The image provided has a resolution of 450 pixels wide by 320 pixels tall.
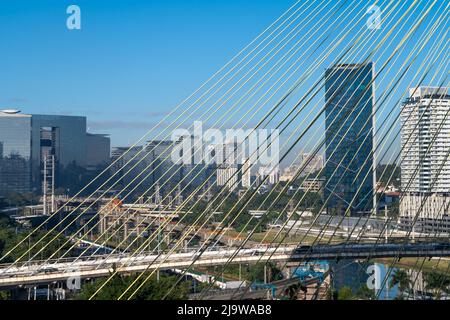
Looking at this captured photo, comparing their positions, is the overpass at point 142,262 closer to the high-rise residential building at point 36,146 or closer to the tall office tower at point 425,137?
the tall office tower at point 425,137

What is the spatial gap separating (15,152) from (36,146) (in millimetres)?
1515

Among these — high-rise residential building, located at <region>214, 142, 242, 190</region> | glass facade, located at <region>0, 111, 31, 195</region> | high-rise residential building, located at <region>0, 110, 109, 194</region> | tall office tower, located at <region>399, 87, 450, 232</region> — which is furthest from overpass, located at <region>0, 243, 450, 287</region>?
high-rise residential building, located at <region>0, 110, 109, 194</region>

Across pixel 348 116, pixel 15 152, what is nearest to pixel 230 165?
pixel 348 116

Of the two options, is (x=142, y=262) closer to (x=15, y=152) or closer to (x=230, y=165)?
(x=230, y=165)

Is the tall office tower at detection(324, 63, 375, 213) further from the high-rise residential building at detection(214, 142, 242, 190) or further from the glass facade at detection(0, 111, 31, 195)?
the glass facade at detection(0, 111, 31, 195)

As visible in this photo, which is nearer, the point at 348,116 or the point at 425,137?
the point at 348,116

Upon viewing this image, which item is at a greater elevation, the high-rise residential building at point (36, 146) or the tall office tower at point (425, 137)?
the high-rise residential building at point (36, 146)

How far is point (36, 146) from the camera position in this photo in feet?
104

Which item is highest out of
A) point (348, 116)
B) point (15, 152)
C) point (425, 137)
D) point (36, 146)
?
point (36, 146)

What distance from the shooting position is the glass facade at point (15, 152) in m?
29.4

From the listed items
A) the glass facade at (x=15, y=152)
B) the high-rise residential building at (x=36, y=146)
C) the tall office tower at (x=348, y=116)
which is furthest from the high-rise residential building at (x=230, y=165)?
the high-rise residential building at (x=36, y=146)

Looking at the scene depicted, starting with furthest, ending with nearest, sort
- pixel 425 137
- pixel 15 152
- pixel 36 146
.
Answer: pixel 36 146, pixel 15 152, pixel 425 137

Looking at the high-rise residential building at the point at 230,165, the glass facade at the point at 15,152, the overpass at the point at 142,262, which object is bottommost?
the overpass at the point at 142,262
